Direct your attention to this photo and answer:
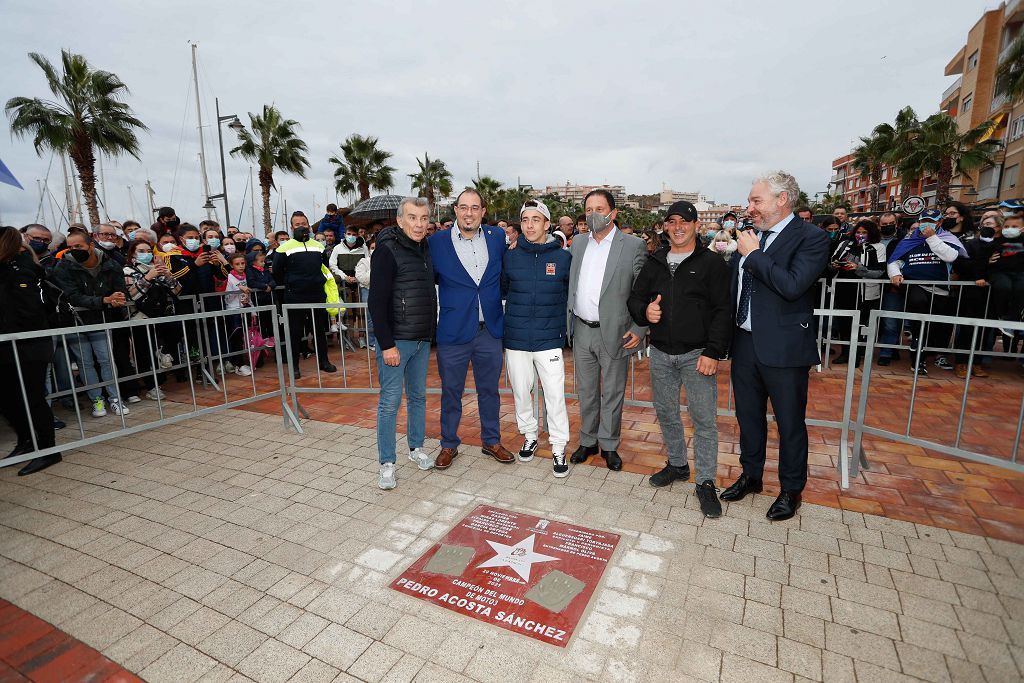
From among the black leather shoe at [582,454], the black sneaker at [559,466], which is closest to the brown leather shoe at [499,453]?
the black sneaker at [559,466]

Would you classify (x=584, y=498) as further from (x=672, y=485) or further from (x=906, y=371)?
(x=906, y=371)

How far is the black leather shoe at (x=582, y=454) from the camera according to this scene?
4.38 m

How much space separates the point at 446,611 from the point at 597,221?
285 centimetres

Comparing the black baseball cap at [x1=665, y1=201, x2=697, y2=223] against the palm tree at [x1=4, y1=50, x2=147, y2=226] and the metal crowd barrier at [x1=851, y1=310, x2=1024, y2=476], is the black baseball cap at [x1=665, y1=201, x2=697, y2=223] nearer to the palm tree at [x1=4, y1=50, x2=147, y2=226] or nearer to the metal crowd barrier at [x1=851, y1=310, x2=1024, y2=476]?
the metal crowd barrier at [x1=851, y1=310, x2=1024, y2=476]

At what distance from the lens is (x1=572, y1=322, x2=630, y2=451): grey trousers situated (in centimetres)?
406

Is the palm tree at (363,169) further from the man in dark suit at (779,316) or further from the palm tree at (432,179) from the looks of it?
the man in dark suit at (779,316)

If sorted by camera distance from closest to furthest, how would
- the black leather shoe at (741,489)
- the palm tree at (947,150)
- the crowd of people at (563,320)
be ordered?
the crowd of people at (563,320) < the black leather shoe at (741,489) < the palm tree at (947,150)

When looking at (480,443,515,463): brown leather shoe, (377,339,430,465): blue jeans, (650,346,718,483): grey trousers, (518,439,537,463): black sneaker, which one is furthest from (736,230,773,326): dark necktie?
(377,339,430,465): blue jeans

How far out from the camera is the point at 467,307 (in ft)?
13.6

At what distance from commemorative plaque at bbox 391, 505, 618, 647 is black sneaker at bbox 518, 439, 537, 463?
95 centimetres

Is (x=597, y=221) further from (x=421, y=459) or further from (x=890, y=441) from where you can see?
(x=890, y=441)

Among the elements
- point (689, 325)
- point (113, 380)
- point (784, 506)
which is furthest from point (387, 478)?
point (113, 380)

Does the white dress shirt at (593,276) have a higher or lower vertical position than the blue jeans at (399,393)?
higher

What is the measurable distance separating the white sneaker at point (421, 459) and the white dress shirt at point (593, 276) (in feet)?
5.94
